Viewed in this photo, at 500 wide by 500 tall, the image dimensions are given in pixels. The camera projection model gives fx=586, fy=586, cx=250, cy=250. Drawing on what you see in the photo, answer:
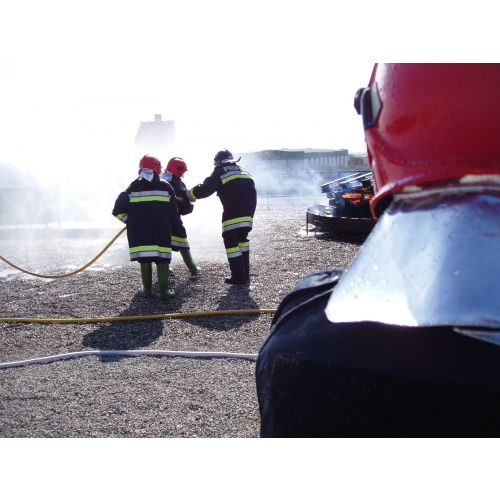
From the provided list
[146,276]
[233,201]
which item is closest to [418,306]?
[146,276]

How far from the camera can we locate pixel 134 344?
4844mm

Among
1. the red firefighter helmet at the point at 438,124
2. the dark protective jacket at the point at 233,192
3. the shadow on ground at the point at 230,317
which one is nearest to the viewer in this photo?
the red firefighter helmet at the point at 438,124

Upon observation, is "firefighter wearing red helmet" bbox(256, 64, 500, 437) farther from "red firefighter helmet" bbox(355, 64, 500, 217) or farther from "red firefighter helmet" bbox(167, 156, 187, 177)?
"red firefighter helmet" bbox(167, 156, 187, 177)

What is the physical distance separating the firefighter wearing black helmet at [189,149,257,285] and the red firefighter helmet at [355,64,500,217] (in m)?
5.69

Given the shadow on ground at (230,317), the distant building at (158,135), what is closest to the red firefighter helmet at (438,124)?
the shadow on ground at (230,317)

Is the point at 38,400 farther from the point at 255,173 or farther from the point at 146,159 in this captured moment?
the point at 255,173

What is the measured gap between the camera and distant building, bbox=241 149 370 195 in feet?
82.5

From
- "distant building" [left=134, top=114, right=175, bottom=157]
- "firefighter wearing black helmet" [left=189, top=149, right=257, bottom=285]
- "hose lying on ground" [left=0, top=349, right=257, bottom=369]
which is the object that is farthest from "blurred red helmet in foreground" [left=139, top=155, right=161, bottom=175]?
"distant building" [left=134, top=114, right=175, bottom=157]

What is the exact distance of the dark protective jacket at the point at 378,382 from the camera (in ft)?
3.15

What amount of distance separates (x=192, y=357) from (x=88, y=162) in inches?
505

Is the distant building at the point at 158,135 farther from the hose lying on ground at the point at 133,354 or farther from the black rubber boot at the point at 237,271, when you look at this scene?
the hose lying on ground at the point at 133,354

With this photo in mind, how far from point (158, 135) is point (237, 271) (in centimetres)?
1261

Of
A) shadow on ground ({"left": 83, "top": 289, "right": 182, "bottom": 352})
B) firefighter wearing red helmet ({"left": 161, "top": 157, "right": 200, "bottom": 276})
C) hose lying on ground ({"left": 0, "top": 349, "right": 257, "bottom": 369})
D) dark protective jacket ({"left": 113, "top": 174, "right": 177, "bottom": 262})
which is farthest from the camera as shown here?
firefighter wearing red helmet ({"left": 161, "top": 157, "right": 200, "bottom": 276})

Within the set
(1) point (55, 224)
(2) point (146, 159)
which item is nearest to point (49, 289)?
(2) point (146, 159)
